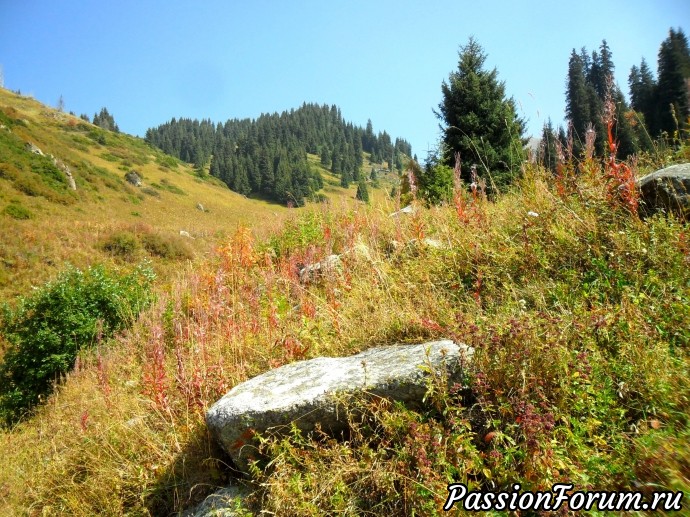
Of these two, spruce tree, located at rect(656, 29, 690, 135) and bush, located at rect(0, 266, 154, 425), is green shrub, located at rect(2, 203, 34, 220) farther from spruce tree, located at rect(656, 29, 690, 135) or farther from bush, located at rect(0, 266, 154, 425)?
spruce tree, located at rect(656, 29, 690, 135)

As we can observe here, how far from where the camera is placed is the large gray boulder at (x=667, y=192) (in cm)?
326

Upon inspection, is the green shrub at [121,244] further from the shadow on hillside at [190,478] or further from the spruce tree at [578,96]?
the spruce tree at [578,96]

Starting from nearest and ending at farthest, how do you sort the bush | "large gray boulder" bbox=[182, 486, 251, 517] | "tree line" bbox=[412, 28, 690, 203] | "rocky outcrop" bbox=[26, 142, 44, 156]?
"large gray boulder" bbox=[182, 486, 251, 517] < "tree line" bbox=[412, 28, 690, 203] < the bush < "rocky outcrop" bbox=[26, 142, 44, 156]

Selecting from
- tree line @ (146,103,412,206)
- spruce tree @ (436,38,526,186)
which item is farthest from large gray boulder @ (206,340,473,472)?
tree line @ (146,103,412,206)

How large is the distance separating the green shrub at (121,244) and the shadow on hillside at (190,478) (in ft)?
62.3

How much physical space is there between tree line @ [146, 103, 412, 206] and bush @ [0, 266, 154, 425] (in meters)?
67.5

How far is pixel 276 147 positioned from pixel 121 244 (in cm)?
11073

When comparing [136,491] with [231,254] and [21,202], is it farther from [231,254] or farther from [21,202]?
[21,202]

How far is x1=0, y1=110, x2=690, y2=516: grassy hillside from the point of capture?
6.21 ft

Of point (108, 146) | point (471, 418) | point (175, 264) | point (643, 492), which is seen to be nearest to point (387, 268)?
point (471, 418)

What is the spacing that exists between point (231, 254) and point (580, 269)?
190 inches

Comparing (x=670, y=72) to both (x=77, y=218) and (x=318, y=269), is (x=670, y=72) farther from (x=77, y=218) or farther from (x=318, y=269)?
(x=77, y=218)

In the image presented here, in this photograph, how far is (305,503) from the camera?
2047 mm

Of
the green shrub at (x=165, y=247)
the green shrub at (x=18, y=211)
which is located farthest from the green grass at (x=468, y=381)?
the green shrub at (x=18, y=211)
